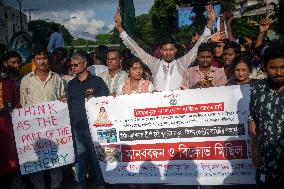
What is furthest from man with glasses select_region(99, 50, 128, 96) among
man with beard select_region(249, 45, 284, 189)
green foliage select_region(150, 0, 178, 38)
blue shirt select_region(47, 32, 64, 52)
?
green foliage select_region(150, 0, 178, 38)

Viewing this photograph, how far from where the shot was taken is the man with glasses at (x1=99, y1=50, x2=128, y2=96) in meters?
6.48

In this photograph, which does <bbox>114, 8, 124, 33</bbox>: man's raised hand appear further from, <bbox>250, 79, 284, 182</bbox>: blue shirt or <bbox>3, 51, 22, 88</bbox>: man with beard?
<bbox>250, 79, 284, 182</bbox>: blue shirt

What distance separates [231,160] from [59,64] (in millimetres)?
4739

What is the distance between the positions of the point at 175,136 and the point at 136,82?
0.99 meters

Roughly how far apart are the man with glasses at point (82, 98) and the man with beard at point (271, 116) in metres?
2.71

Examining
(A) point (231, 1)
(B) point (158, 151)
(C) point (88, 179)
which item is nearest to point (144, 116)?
(B) point (158, 151)

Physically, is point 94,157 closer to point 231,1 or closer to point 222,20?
point 222,20

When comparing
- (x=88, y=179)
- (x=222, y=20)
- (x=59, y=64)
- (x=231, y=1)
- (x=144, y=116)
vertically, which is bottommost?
(x=88, y=179)

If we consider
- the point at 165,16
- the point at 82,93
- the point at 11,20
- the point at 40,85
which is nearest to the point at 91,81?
the point at 82,93

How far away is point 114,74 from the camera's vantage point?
659cm

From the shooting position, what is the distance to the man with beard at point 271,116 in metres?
3.67

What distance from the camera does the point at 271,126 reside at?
3713mm

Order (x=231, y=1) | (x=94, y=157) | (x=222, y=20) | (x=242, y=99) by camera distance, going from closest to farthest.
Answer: (x=242, y=99), (x=94, y=157), (x=222, y=20), (x=231, y=1)

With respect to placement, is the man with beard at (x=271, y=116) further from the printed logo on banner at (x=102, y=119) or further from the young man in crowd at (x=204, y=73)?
the printed logo on banner at (x=102, y=119)
